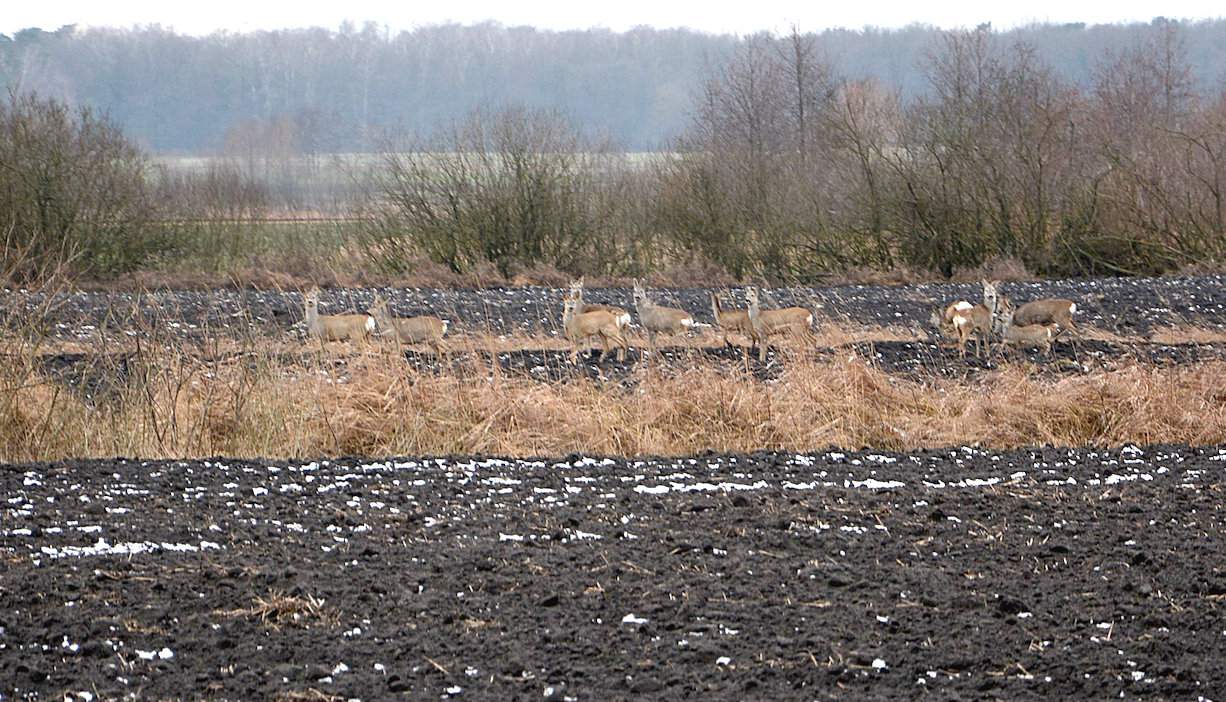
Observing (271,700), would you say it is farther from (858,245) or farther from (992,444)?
(858,245)

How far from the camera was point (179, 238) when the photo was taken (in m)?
30.0

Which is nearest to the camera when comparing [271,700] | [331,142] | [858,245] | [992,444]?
[271,700]

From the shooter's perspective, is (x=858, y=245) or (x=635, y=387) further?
(x=858, y=245)

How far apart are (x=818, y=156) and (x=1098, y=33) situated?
258 feet

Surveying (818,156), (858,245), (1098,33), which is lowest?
(858,245)

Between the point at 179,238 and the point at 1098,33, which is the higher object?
the point at 1098,33

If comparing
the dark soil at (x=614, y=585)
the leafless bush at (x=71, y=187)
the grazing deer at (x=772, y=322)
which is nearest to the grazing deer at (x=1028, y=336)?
the grazing deer at (x=772, y=322)

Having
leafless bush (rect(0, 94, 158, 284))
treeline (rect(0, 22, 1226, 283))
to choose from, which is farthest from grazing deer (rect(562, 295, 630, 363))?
leafless bush (rect(0, 94, 158, 284))

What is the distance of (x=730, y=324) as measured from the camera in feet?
53.7

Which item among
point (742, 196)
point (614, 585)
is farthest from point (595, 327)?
point (742, 196)

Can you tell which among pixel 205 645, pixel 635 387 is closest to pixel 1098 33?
pixel 635 387

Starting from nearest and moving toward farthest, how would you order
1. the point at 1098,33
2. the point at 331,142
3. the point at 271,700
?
the point at 271,700, the point at 331,142, the point at 1098,33

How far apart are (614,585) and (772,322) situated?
11082 mm

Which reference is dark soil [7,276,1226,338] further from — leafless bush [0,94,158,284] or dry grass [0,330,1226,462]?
dry grass [0,330,1226,462]
